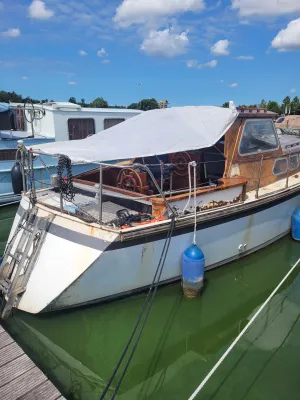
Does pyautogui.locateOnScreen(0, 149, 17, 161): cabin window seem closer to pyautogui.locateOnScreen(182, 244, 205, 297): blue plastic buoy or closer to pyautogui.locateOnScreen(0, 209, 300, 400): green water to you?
pyautogui.locateOnScreen(0, 209, 300, 400): green water

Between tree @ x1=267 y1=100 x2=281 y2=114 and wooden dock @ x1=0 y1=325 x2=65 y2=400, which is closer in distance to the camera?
wooden dock @ x1=0 y1=325 x2=65 y2=400

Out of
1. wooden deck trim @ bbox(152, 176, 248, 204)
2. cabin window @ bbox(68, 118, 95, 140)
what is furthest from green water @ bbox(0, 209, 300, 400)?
cabin window @ bbox(68, 118, 95, 140)

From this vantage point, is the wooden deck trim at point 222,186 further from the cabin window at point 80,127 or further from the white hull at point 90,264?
the cabin window at point 80,127

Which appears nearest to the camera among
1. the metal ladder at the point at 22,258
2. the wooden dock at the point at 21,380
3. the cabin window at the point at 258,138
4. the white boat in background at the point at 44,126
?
the wooden dock at the point at 21,380

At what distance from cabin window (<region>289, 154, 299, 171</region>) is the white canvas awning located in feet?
8.63

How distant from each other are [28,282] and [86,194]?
191cm

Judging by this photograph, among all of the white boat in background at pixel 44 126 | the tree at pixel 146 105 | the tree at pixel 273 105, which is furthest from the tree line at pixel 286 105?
the white boat in background at pixel 44 126

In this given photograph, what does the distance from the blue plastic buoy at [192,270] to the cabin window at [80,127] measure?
8.44 metres

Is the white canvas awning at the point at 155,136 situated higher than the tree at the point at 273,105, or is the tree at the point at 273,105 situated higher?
the tree at the point at 273,105

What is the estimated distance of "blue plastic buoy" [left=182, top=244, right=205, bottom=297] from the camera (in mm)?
4734

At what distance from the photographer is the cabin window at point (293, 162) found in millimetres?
7352

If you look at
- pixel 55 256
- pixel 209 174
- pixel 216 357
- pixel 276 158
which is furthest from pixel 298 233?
pixel 55 256

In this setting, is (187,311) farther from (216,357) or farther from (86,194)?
(86,194)

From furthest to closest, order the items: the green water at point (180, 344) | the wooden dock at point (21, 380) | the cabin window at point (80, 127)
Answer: the cabin window at point (80, 127)
the green water at point (180, 344)
the wooden dock at point (21, 380)
